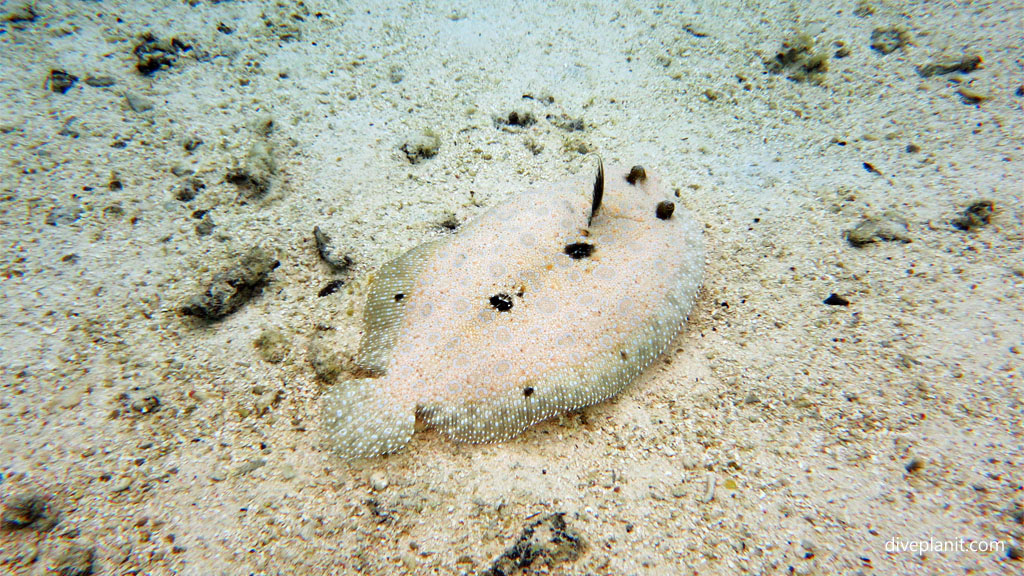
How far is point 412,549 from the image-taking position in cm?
222

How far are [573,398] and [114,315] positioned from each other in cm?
335

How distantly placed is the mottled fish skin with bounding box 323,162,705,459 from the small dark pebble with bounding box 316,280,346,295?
21.1 inches

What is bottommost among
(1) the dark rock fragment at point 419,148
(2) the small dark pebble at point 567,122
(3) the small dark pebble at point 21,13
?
(1) the dark rock fragment at point 419,148

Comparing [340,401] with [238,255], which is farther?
[238,255]

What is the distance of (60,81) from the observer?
392 centimetres

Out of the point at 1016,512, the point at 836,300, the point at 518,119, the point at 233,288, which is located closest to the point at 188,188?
the point at 233,288

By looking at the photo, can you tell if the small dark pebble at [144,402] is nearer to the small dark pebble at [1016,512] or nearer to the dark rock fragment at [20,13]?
the small dark pebble at [1016,512]

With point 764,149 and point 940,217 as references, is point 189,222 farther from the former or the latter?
point 940,217

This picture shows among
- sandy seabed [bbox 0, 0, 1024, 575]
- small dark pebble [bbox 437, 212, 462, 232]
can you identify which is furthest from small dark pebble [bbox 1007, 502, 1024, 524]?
small dark pebble [bbox 437, 212, 462, 232]

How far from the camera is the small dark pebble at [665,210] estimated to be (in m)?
3.04

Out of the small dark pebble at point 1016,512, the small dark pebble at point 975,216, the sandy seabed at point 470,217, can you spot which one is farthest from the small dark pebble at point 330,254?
the small dark pebble at point 975,216

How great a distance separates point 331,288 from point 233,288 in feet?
2.28

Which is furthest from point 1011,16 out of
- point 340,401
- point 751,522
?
point 340,401

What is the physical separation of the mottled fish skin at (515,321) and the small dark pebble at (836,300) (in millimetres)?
1002
